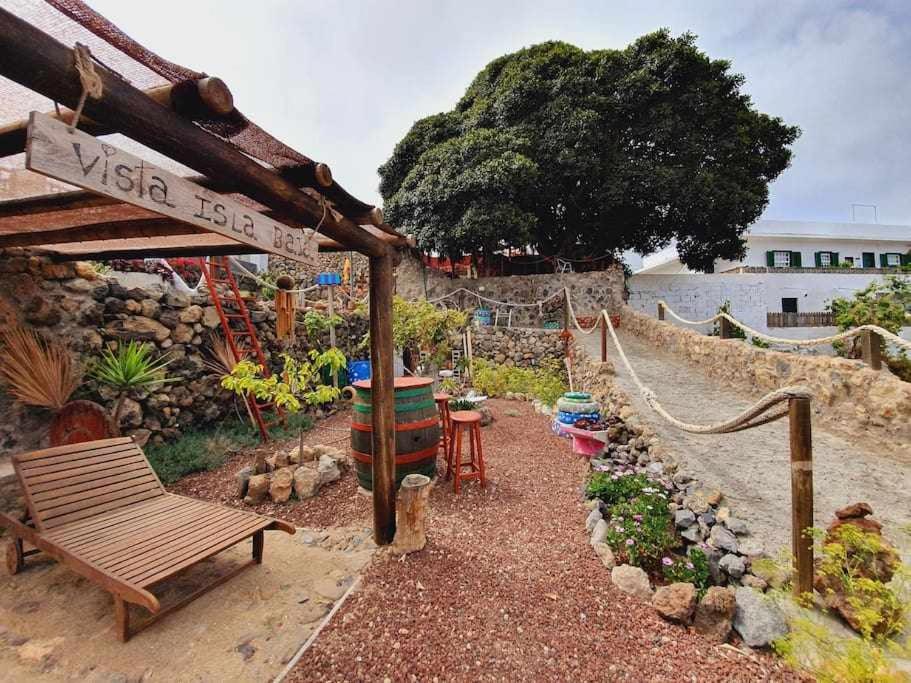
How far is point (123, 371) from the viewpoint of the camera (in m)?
4.29

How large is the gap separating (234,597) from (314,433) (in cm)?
363

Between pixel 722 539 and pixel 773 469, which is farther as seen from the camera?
pixel 773 469

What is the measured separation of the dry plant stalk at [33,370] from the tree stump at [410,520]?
377 cm

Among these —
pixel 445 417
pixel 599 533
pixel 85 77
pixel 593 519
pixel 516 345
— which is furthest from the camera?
pixel 516 345

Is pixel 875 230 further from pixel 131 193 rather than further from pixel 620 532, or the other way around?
pixel 131 193

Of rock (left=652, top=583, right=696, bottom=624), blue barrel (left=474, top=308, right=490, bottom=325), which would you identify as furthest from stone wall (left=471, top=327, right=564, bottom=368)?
rock (left=652, top=583, right=696, bottom=624)

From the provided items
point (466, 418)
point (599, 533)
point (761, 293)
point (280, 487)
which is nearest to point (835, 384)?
point (599, 533)

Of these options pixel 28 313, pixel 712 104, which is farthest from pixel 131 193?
pixel 712 104

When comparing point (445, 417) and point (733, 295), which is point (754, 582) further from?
point (733, 295)

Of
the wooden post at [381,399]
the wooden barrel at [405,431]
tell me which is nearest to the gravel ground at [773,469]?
the wooden barrel at [405,431]

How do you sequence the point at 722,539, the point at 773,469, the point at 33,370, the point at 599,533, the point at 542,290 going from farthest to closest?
1. the point at 542,290
2. the point at 33,370
3. the point at 773,469
4. the point at 599,533
5. the point at 722,539

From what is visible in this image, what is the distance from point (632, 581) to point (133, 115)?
341 cm

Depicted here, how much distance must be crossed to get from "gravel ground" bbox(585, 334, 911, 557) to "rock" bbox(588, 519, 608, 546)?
982mm

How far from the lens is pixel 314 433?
19.5ft
